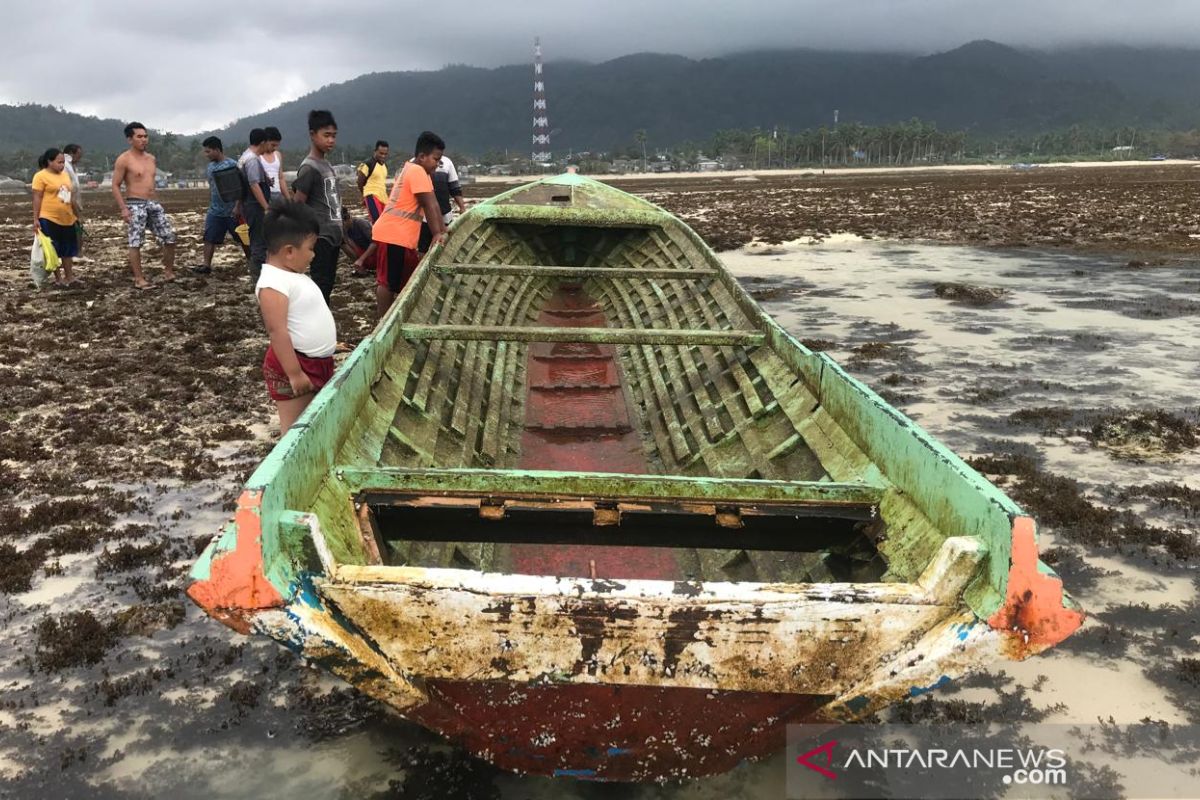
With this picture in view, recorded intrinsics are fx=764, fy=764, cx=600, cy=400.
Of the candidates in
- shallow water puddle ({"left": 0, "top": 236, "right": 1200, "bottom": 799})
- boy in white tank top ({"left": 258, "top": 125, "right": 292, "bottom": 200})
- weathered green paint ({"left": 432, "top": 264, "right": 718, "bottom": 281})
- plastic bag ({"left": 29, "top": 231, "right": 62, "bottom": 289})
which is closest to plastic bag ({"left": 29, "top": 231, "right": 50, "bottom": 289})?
plastic bag ({"left": 29, "top": 231, "right": 62, "bottom": 289})

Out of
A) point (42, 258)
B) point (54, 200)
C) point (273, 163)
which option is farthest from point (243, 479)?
point (42, 258)

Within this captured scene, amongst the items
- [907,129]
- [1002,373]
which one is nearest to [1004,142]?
[907,129]

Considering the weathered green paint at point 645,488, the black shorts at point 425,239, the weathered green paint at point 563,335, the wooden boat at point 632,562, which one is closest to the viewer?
the wooden boat at point 632,562

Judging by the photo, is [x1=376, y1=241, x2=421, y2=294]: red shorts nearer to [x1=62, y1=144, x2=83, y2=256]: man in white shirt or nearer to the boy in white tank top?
the boy in white tank top

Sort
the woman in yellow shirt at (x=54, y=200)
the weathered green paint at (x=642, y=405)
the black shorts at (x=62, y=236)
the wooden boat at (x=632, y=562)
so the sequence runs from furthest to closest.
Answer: the black shorts at (x=62, y=236) → the woman in yellow shirt at (x=54, y=200) → the weathered green paint at (x=642, y=405) → the wooden boat at (x=632, y=562)

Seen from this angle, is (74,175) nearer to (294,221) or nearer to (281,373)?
(281,373)

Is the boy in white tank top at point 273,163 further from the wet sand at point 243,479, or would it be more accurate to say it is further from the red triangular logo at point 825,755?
the red triangular logo at point 825,755

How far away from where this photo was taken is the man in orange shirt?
265 inches

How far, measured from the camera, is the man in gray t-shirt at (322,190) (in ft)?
20.4

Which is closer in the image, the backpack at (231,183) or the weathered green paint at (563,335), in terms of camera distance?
the weathered green paint at (563,335)

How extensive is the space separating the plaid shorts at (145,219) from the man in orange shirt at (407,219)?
4.98m

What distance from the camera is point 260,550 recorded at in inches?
79.4

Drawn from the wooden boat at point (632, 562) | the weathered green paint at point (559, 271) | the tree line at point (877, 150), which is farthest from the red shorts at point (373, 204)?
the tree line at point (877, 150)

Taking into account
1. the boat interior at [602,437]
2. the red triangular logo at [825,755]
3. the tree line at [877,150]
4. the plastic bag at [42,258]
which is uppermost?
the tree line at [877,150]
